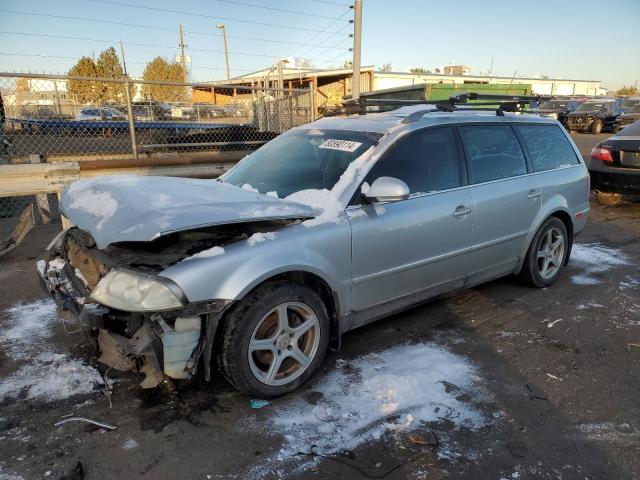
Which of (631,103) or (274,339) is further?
(631,103)

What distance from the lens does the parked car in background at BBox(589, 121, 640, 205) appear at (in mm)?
7578

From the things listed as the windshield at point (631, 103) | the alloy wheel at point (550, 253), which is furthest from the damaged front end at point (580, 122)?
the alloy wheel at point (550, 253)

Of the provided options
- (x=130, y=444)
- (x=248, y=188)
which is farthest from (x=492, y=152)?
(x=130, y=444)

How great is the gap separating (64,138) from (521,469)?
9850mm

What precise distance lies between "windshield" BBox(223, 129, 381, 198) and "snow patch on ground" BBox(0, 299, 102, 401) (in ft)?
5.64

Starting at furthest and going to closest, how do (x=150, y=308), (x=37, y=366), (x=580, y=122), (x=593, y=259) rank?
1. (x=580, y=122)
2. (x=593, y=259)
3. (x=37, y=366)
4. (x=150, y=308)

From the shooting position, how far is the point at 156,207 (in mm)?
2766

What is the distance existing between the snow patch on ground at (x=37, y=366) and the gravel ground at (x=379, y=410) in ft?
0.04

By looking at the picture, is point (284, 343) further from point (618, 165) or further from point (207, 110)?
point (207, 110)

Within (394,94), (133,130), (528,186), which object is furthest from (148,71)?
(528,186)

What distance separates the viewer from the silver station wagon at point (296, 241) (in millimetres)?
2590

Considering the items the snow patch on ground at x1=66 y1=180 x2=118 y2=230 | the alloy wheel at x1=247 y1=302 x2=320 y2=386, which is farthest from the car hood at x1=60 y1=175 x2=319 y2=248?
the alloy wheel at x1=247 y1=302 x2=320 y2=386

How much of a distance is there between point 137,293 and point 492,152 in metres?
3.09

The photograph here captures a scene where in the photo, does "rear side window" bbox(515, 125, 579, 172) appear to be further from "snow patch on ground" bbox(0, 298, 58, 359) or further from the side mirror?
"snow patch on ground" bbox(0, 298, 58, 359)
